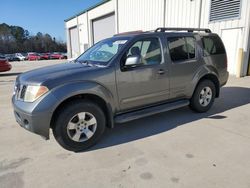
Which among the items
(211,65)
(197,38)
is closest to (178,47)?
(197,38)

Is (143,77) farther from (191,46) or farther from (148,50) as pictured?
(191,46)

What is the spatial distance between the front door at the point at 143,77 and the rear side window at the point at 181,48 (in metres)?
0.31

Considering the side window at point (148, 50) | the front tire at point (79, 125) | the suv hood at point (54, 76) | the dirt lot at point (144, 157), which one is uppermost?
the side window at point (148, 50)

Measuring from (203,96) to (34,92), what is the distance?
3684 millimetres

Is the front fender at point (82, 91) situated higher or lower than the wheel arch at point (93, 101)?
higher

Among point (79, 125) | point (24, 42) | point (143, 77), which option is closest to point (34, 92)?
A: point (79, 125)

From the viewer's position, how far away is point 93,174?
275cm

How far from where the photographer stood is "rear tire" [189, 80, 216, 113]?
187 inches

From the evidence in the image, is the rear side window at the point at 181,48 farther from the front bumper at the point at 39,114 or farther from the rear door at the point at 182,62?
Result: the front bumper at the point at 39,114

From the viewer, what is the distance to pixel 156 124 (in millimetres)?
4332

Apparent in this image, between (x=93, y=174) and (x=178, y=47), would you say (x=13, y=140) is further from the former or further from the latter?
(x=178, y=47)

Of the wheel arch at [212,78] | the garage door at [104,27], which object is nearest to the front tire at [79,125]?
the wheel arch at [212,78]

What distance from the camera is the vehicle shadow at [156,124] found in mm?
3752

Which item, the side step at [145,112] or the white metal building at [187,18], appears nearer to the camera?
the side step at [145,112]
